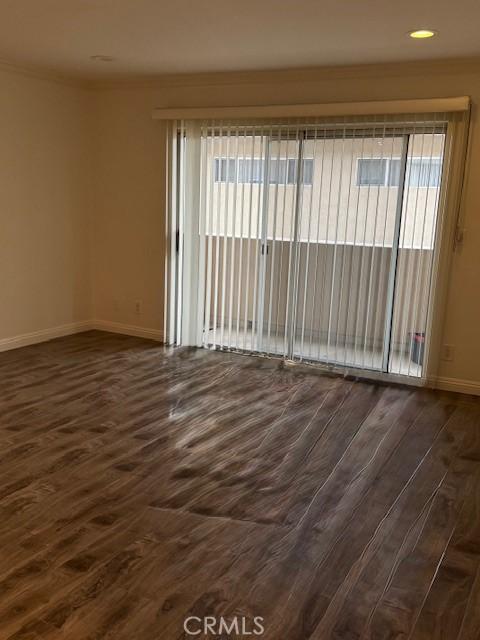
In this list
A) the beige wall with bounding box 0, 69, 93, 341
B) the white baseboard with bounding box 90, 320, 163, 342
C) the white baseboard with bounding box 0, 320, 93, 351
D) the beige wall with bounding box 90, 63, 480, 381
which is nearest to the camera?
the beige wall with bounding box 90, 63, 480, 381

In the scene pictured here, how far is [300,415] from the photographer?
13.9 feet

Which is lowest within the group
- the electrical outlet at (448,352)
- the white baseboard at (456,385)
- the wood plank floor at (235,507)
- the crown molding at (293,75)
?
the wood plank floor at (235,507)

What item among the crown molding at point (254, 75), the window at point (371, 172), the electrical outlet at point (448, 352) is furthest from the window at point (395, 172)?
the electrical outlet at point (448, 352)

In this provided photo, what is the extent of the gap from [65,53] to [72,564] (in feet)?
12.5

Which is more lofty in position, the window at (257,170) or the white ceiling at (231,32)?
the white ceiling at (231,32)

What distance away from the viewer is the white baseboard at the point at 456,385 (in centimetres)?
481

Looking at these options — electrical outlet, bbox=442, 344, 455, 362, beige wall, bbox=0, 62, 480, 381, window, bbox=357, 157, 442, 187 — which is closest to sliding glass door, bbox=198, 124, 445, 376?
window, bbox=357, 157, 442, 187

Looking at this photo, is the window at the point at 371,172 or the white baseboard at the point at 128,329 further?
the white baseboard at the point at 128,329

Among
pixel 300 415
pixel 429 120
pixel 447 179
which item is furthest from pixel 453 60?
pixel 300 415

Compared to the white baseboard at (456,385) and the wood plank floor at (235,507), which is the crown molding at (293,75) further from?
the wood plank floor at (235,507)

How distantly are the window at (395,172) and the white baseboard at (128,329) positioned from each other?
2.48 meters

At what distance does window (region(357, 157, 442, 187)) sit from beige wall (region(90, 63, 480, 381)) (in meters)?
0.28

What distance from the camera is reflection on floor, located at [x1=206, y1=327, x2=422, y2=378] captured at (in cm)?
505

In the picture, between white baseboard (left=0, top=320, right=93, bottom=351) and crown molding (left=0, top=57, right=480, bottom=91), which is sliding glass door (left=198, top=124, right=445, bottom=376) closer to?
crown molding (left=0, top=57, right=480, bottom=91)
